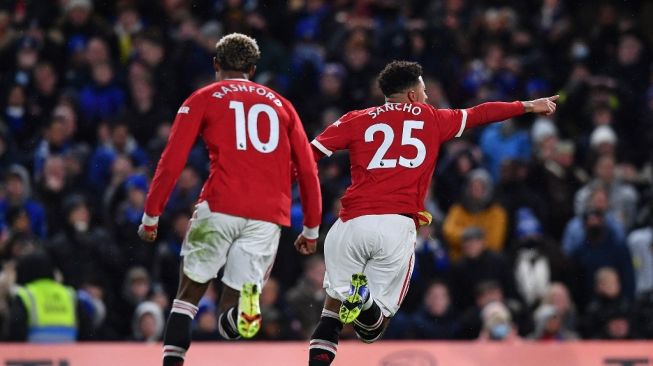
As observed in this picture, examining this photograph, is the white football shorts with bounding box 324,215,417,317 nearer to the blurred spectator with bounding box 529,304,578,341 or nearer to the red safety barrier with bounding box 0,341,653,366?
the red safety barrier with bounding box 0,341,653,366

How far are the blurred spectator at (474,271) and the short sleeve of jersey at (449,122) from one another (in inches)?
206

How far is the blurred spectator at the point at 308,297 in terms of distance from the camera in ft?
46.7

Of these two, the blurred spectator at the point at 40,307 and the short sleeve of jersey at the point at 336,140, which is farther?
the blurred spectator at the point at 40,307

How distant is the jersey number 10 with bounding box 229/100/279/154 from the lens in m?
9.48

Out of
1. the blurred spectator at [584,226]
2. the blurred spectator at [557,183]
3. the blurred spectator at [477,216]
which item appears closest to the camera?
the blurred spectator at [584,226]

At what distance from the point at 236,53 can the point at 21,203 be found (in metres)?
5.98

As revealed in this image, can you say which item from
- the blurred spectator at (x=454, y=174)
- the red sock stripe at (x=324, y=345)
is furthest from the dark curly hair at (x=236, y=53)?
the blurred spectator at (x=454, y=174)

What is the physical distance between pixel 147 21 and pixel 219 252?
9343 millimetres

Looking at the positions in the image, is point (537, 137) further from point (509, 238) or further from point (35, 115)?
point (35, 115)

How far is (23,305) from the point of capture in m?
13.1

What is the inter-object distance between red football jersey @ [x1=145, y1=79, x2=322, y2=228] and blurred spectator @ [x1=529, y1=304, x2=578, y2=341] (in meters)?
5.53

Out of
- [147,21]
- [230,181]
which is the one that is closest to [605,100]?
[147,21]

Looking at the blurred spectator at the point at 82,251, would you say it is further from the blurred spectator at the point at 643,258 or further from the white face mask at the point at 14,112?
the blurred spectator at the point at 643,258

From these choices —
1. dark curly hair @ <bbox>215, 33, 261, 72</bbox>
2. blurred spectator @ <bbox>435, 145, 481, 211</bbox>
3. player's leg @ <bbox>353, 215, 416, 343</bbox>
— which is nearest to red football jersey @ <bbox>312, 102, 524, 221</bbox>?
player's leg @ <bbox>353, 215, 416, 343</bbox>
